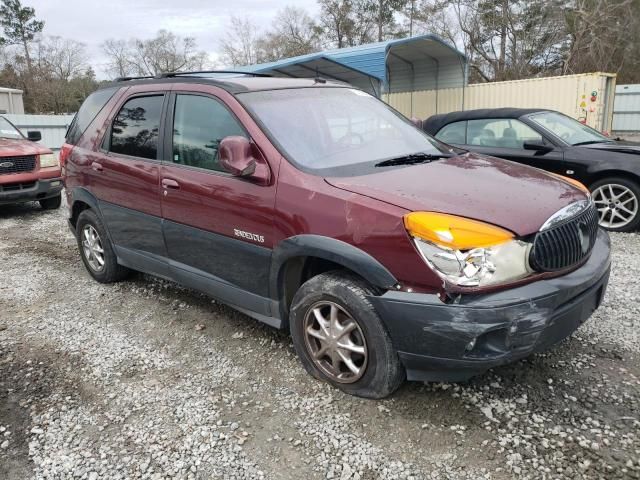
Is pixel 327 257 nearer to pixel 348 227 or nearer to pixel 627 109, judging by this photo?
pixel 348 227

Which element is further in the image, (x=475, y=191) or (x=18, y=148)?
(x=18, y=148)

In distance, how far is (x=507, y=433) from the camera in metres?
2.52

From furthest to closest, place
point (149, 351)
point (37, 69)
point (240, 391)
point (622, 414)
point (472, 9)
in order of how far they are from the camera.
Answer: point (37, 69), point (472, 9), point (149, 351), point (240, 391), point (622, 414)

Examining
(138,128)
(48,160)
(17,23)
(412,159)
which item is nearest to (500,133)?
(412,159)

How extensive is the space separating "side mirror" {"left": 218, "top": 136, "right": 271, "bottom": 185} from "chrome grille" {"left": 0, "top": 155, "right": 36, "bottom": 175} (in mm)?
6590

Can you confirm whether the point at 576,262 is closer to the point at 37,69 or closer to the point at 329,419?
the point at 329,419

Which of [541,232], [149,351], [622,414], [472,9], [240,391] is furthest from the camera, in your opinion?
[472,9]

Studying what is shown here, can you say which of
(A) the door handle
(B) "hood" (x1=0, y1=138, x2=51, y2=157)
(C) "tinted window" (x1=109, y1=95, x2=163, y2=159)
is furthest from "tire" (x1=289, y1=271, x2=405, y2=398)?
(B) "hood" (x1=0, y1=138, x2=51, y2=157)

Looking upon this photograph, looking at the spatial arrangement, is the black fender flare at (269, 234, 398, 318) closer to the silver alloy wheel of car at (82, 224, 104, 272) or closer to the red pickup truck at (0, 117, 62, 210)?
the silver alloy wheel of car at (82, 224, 104, 272)

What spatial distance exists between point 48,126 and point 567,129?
57.5 feet

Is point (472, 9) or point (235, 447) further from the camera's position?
point (472, 9)

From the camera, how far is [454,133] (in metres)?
7.40

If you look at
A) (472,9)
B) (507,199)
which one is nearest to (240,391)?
(507,199)

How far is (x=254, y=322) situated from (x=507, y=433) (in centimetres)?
204
